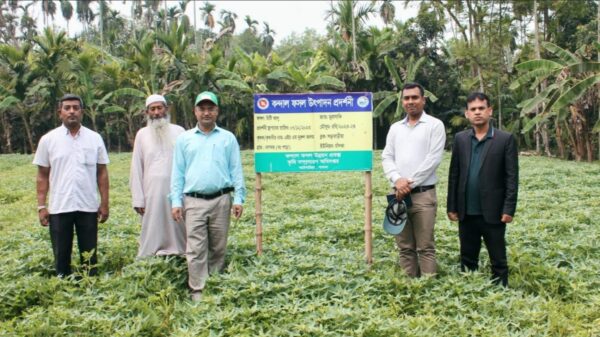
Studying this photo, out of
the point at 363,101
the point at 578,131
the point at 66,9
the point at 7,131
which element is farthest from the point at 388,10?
the point at 66,9

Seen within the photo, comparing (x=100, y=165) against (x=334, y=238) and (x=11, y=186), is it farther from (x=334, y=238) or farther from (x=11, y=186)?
(x=11, y=186)

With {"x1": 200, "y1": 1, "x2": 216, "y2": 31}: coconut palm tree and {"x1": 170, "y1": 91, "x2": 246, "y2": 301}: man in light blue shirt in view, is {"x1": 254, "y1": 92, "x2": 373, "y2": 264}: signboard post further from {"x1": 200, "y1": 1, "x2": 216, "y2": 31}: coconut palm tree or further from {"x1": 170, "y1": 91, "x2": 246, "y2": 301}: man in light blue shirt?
{"x1": 200, "y1": 1, "x2": 216, "y2": 31}: coconut palm tree

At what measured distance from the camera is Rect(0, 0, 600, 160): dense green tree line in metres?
22.3

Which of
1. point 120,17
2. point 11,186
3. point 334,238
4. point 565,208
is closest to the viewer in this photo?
point 334,238

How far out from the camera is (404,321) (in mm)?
3713

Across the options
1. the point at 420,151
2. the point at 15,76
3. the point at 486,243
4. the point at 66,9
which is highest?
the point at 66,9

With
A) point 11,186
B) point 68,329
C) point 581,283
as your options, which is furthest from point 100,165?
point 11,186

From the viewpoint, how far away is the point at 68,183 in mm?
4684

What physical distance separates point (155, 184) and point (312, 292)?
190cm

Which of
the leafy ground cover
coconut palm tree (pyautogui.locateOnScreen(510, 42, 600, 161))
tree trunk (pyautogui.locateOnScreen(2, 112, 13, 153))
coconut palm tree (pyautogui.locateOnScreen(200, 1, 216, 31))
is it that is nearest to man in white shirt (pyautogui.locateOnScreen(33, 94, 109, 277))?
the leafy ground cover

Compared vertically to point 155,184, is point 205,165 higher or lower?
higher

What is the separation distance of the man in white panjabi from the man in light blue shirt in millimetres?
415

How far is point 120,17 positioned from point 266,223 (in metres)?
46.2

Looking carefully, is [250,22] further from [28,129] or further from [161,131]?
[161,131]
